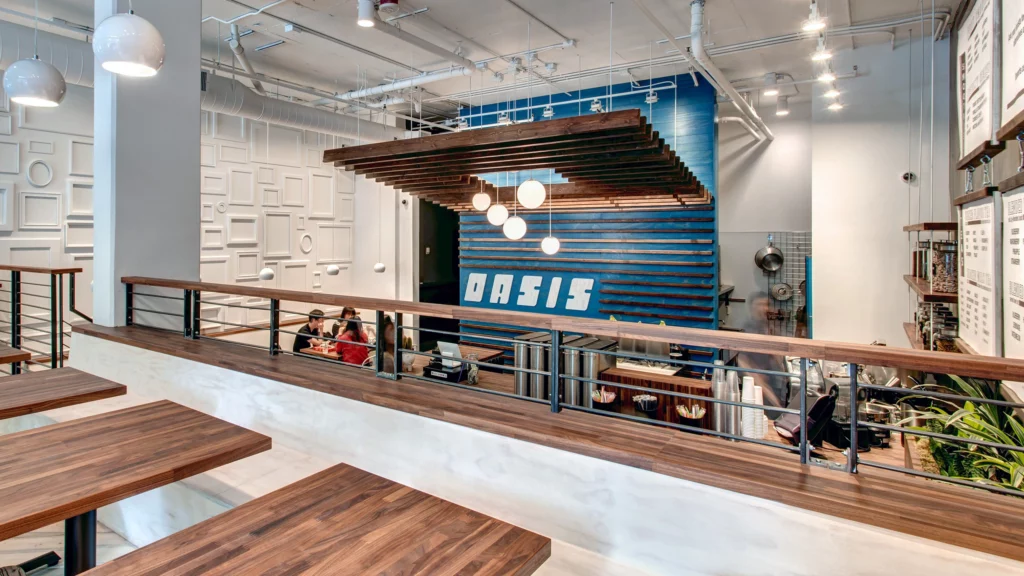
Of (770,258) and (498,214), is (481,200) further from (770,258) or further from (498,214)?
(770,258)

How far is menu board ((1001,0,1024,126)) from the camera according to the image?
2.83 m

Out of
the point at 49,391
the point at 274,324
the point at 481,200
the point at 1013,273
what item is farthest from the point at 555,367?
the point at 481,200

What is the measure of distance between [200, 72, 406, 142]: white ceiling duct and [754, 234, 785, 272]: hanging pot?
22.1ft

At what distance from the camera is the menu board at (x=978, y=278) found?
3.29 metres

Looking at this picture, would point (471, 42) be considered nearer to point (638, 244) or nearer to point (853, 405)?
point (638, 244)

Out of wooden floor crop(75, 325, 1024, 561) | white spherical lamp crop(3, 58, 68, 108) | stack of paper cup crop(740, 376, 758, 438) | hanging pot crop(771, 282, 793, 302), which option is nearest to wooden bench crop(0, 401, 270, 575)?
wooden floor crop(75, 325, 1024, 561)

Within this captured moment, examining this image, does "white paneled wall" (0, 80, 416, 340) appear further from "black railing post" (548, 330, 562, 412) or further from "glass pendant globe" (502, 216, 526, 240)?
"black railing post" (548, 330, 562, 412)

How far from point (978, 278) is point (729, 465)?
8.93 ft

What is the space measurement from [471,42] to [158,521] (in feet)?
18.8

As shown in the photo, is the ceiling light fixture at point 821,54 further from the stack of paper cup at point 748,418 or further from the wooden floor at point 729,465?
the wooden floor at point 729,465

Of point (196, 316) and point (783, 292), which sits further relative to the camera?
point (783, 292)

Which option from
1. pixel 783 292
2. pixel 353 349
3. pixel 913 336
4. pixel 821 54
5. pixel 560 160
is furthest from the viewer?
pixel 783 292

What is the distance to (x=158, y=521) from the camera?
9.88 ft

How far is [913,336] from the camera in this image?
17.5 feet
